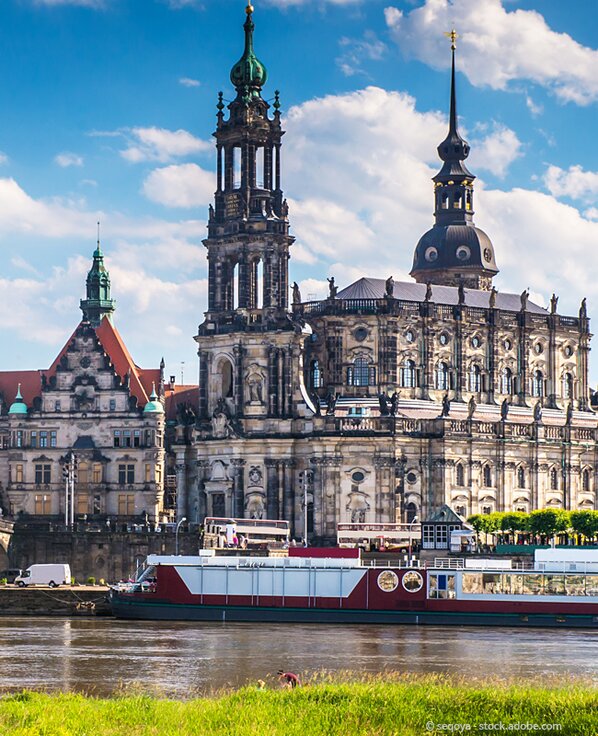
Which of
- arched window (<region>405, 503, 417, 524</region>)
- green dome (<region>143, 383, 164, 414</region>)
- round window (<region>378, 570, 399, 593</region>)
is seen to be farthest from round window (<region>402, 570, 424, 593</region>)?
green dome (<region>143, 383, 164, 414</region>)

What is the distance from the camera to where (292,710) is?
41562 mm

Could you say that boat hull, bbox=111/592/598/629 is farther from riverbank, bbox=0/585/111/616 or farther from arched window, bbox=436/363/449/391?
arched window, bbox=436/363/449/391

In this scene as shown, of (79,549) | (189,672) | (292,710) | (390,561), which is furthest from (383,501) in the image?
(292,710)

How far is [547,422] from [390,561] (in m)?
29.6

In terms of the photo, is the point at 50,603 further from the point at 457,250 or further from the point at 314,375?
the point at 457,250

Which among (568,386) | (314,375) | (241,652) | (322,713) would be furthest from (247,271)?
(322,713)

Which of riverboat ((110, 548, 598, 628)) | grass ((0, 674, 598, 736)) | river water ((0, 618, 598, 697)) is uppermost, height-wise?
riverboat ((110, 548, 598, 628))

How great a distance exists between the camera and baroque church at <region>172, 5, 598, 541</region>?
11619cm

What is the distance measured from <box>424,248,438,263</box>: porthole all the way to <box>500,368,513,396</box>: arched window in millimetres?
10848

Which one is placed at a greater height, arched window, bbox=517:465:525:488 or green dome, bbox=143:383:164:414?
green dome, bbox=143:383:164:414

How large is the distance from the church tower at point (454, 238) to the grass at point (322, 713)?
90318mm

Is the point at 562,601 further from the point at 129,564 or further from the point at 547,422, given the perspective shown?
the point at 547,422

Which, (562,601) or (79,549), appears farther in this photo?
(79,549)

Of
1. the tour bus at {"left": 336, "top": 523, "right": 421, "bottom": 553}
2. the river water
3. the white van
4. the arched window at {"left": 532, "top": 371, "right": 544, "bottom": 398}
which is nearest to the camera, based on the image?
the river water
